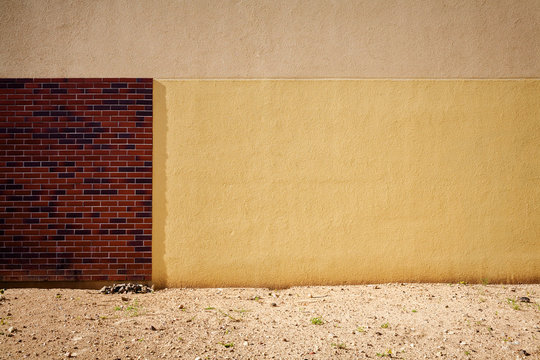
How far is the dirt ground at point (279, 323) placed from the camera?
9.75 ft

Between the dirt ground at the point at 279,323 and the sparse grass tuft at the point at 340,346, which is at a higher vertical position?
the dirt ground at the point at 279,323

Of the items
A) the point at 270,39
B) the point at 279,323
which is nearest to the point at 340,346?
the point at 279,323

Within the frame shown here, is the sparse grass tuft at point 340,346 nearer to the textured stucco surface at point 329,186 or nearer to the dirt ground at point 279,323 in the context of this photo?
the dirt ground at point 279,323

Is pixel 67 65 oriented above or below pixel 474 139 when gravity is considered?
above

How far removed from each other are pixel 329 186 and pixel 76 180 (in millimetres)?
2934

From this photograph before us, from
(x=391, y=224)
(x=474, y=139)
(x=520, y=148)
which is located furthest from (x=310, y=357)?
(x=520, y=148)

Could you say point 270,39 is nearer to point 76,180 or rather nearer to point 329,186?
point 329,186

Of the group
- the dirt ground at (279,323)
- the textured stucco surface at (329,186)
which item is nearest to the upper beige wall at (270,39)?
the textured stucco surface at (329,186)

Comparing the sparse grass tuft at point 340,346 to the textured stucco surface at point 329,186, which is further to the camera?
the textured stucco surface at point 329,186

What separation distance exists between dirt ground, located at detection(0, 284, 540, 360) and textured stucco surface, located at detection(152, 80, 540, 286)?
305 mm

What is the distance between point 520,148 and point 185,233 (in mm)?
4075

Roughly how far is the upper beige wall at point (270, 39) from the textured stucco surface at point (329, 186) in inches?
9.3

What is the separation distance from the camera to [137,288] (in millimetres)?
4352

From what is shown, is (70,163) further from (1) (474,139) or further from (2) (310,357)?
(1) (474,139)
